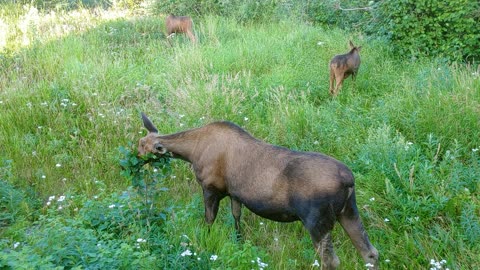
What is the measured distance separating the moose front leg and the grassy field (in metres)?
0.13

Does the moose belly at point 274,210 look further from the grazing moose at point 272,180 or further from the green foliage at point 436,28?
the green foliage at point 436,28

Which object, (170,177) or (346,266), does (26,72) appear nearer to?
(170,177)

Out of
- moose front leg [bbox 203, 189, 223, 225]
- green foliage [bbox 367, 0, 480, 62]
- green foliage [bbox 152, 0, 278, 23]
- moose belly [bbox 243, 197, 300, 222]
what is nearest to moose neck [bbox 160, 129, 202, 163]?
moose front leg [bbox 203, 189, 223, 225]

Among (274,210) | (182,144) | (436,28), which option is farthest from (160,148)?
(436,28)

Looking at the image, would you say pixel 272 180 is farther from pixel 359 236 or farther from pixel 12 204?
pixel 12 204

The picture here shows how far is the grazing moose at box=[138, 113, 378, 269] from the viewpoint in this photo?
491 centimetres

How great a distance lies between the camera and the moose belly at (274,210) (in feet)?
16.9

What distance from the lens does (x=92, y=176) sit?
24.5ft

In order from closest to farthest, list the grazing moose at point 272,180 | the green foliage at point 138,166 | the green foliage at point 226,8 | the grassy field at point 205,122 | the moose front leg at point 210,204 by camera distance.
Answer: the grazing moose at point 272,180
the grassy field at point 205,122
the green foliage at point 138,166
the moose front leg at point 210,204
the green foliage at point 226,8

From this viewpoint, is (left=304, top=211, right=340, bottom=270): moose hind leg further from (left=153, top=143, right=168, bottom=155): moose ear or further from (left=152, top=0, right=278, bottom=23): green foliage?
(left=152, top=0, right=278, bottom=23): green foliage

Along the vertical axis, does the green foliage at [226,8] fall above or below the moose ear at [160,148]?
below

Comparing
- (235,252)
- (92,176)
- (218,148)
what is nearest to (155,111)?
(92,176)

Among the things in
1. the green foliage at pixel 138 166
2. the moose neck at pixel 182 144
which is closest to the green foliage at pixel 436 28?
the moose neck at pixel 182 144

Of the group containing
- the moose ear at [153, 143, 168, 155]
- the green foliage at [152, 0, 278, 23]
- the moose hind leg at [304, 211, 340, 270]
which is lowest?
the green foliage at [152, 0, 278, 23]
